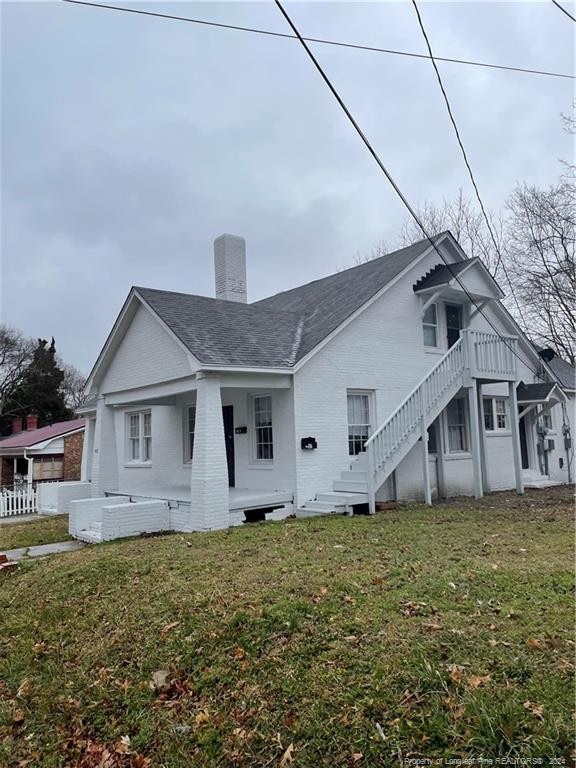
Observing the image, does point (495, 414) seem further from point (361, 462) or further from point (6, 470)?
point (6, 470)

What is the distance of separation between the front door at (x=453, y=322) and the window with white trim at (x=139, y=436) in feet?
31.7

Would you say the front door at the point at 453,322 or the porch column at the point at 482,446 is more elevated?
the front door at the point at 453,322

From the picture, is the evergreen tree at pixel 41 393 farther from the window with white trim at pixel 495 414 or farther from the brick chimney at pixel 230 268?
the window with white trim at pixel 495 414

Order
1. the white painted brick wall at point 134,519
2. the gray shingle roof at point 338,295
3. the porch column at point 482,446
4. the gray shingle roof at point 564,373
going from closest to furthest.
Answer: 1. the white painted brick wall at point 134,519
2. the gray shingle roof at point 338,295
3. the porch column at point 482,446
4. the gray shingle roof at point 564,373

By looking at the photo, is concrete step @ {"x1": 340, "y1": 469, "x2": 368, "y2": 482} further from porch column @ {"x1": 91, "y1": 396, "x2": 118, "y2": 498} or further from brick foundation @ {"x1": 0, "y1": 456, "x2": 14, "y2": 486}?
brick foundation @ {"x1": 0, "y1": 456, "x2": 14, "y2": 486}

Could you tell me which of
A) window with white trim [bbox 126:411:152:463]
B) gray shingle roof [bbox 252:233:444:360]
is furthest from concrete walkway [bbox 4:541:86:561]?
gray shingle roof [bbox 252:233:444:360]

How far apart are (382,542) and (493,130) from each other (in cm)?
690

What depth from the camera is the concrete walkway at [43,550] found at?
9.67 m

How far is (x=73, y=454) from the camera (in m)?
27.1

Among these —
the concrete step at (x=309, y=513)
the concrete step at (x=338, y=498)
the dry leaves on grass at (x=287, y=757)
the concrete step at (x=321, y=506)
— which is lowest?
the dry leaves on grass at (x=287, y=757)

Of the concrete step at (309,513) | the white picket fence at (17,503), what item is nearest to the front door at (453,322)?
the concrete step at (309,513)

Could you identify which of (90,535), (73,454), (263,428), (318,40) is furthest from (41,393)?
(318,40)

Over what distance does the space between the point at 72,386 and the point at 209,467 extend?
4683cm

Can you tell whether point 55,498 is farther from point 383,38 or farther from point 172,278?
point 172,278
